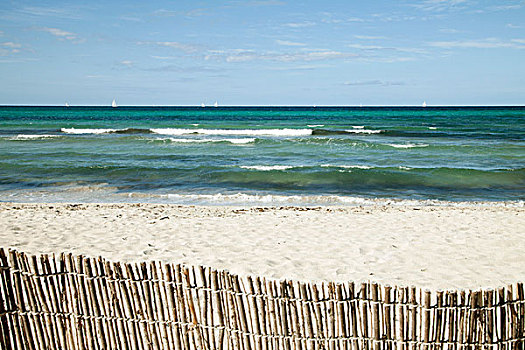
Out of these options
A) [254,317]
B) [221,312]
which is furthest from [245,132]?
[254,317]

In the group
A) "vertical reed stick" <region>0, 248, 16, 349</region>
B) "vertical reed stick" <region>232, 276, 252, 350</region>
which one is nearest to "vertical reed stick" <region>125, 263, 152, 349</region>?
"vertical reed stick" <region>232, 276, 252, 350</region>

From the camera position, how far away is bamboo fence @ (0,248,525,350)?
330 centimetres

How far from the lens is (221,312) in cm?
363

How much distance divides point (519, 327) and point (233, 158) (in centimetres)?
1607

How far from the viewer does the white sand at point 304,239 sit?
5934mm

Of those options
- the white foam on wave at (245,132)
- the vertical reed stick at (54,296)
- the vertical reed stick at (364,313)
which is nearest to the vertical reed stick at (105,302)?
the vertical reed stick at (54,296)

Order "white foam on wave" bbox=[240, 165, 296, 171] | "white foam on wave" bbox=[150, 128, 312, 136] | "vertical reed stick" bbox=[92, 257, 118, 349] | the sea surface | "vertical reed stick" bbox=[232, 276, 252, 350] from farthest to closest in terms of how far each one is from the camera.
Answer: "white foam on wave" bbox=[150, 128, 312, 136]
"white foam on wave" bbox=[240, 165, 296, 171]
the sea surface
"vertical reed stick" bbox=[92, 257, 118, 349]
"vertical reed stick" bbox=[232, 276, 252, 350]

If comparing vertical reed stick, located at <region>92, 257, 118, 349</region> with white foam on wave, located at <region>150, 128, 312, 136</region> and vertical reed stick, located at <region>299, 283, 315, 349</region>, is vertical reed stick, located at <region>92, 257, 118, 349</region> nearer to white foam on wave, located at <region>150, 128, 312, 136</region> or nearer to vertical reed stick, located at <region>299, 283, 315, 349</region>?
vertical reed stick, located at <region>299, 283, 315, 349</region>

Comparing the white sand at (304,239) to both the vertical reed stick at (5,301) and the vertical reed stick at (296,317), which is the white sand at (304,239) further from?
the vertical reed stick at (5,301)

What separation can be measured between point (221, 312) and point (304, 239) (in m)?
3.81

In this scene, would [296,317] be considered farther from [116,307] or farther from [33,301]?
[33,301]

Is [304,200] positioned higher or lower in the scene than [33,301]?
lower

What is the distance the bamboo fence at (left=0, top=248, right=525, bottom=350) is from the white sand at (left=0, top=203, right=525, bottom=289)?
2.07 meters

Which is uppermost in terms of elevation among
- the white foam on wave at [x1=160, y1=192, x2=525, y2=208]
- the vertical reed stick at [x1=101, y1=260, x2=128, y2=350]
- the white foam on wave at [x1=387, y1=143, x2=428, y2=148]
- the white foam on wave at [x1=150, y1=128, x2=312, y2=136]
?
the white foam on wave at [x1=150, y1=128, x2=312, y2=136]
